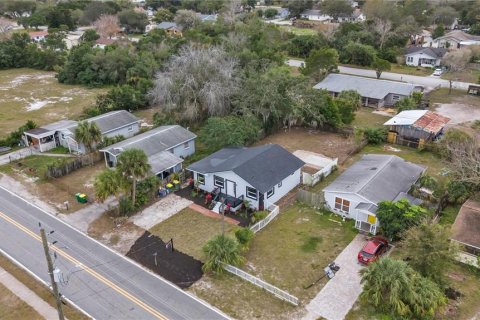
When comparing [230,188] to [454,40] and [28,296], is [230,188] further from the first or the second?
[454,40]

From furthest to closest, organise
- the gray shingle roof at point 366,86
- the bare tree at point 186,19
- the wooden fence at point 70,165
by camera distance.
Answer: the bare tree at point 186,19
the gray shingle roof at point 366,86
the wooden fence at point 70,165

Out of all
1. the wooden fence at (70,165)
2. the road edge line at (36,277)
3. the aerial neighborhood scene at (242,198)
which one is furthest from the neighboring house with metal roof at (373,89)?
the road edge line at (36,277)

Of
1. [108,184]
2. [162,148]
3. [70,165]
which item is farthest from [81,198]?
[162,148]

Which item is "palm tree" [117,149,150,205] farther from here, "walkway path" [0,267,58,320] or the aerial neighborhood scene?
"walkway path" [0,267,58,320]

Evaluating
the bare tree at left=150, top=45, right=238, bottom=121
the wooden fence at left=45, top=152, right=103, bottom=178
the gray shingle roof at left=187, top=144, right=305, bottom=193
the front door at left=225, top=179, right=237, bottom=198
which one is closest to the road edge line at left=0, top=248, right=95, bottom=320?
the wooden fence at left=45, top=152, right=103, bottom=178

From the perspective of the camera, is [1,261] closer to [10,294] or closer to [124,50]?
[10,294]

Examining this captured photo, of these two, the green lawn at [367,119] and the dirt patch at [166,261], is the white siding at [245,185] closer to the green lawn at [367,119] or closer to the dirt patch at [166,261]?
the dirt patch at [166,261]
